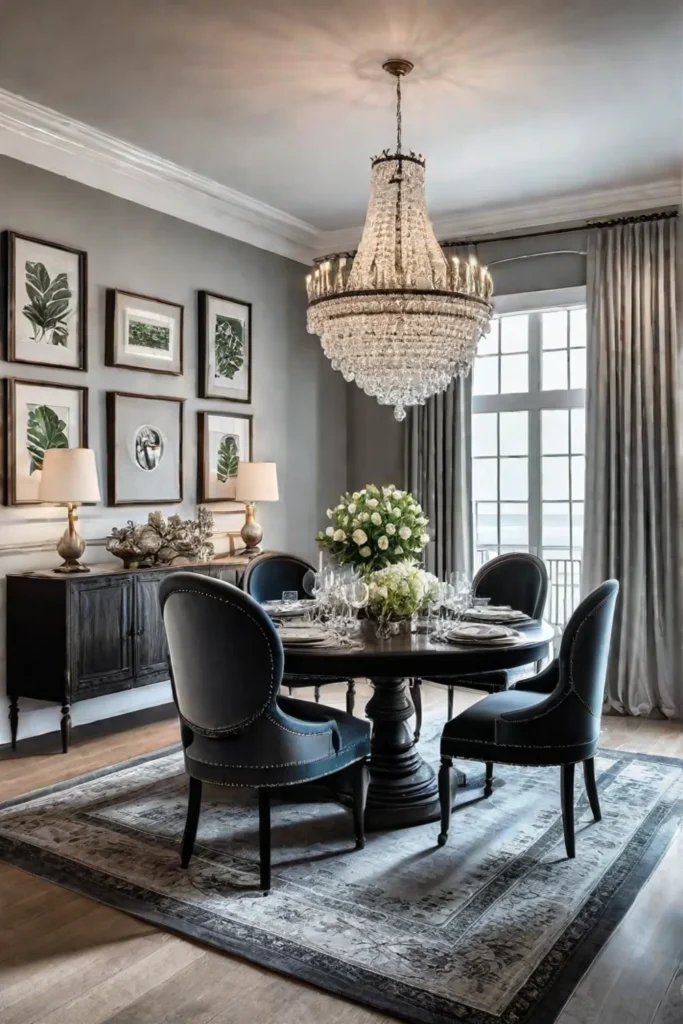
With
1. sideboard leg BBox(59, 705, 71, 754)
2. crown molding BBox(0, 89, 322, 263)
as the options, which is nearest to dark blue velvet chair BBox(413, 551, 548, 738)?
sideboard leg BBox(59, 705, 71, 754)

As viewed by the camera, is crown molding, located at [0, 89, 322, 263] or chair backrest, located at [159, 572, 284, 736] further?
crown molding, located at [0, 89, 322, 263]

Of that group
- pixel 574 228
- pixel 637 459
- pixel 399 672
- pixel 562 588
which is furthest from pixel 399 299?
pixel 562 588

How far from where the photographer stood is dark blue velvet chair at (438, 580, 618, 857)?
10.2 feet

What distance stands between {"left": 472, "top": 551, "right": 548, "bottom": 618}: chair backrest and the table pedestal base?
958 mm

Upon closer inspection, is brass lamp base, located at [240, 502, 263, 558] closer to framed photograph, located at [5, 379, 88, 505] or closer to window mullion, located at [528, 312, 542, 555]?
framed photograph, located at [5, 379, 88, 505]

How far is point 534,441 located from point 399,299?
261cm

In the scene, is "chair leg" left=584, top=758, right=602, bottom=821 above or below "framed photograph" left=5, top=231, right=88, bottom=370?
below

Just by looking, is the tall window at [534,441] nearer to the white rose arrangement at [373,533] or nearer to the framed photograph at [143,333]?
the framed photograph at [143,333]

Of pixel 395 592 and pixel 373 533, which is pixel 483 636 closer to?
pixel 395 592

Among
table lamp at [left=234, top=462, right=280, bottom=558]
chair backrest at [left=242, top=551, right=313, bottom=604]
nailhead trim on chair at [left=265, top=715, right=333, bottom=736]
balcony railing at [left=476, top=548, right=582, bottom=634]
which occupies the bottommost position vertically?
nailhead trim on chair at [left=265, top=715, right=333, bottom=736]

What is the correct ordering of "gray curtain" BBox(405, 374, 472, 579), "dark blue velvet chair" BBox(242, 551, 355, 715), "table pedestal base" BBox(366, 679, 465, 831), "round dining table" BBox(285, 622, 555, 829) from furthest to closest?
1. "gray curtain" BBox(405, 374, 472, 579)
2. "dark blue velvet chair" BBox(242, 551, 355, 715)
3. "table pedestal base" BBox(366, 679, 465, 831)
4. "round dining table" BBox(285, 622, 555, 829)

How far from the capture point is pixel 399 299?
3.73 metres

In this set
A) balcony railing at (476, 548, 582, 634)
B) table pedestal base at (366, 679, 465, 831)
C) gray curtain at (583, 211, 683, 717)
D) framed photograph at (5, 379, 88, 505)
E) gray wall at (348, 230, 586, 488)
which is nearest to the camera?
table pedestal base at (366, 679, 465, 831)

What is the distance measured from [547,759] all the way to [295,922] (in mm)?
1026
